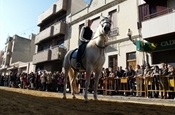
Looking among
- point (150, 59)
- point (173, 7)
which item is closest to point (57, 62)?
point (150, 59)

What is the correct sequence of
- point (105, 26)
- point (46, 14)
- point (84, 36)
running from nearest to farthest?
point (105, 26) → point (84, 36) → point (46, 14)

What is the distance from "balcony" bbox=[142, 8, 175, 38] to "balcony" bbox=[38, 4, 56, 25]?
20.7 m

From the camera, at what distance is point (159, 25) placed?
1680 centimetres

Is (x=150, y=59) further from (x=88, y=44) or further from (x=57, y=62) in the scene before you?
(x=57, y=62)

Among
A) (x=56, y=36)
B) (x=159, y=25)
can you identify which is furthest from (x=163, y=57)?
(x=56, y=36)

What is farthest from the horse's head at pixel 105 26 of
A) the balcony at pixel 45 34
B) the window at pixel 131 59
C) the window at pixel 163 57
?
the balcony at pixel 45 34

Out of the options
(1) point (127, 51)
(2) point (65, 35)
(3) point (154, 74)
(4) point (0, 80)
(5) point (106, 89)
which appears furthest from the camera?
(4) point (0, 80)

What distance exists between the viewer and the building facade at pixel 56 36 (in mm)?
30859

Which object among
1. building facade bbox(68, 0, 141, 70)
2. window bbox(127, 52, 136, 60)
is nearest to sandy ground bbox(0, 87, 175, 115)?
building facade bbox(68, 0, 141, 70)

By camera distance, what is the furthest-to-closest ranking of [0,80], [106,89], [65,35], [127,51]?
[0,80], [65,35], [127,51], [106,89]

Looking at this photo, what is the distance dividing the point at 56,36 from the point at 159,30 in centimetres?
1985

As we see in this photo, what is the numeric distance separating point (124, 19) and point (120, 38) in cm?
199

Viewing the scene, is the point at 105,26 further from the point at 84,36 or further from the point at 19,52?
the point at 19,52

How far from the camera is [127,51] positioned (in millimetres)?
20469
